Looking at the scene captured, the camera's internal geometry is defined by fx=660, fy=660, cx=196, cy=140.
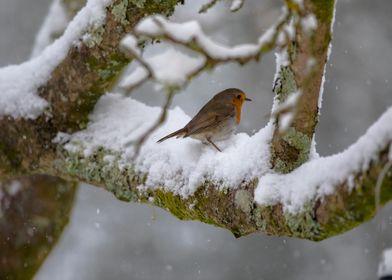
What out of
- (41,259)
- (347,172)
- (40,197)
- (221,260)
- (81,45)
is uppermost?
(347,172)

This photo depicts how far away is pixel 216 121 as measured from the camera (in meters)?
4.18

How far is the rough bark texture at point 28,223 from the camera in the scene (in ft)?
15.2

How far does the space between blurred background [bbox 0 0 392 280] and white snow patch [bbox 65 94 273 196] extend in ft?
14.8

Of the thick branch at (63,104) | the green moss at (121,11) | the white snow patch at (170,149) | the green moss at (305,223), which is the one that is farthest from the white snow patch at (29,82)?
the green moss at (305,223)

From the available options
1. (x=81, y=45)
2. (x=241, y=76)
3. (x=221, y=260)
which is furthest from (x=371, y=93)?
(x=81, y=45)

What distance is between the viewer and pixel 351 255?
9.00 metres

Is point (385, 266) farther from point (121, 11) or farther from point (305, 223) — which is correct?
point (121, 11)

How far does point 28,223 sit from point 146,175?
154 cm

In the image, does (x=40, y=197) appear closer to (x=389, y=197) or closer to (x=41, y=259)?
(x=41, y=259)

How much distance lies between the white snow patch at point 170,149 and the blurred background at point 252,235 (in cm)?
451

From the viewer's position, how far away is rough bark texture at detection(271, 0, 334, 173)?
2.37 m

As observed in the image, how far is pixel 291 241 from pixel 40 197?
4.94 m

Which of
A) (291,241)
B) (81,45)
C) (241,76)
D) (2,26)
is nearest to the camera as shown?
(81,45)

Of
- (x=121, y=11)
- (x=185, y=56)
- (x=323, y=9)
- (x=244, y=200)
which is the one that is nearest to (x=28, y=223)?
(x=121, y=11)
